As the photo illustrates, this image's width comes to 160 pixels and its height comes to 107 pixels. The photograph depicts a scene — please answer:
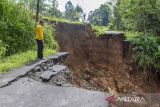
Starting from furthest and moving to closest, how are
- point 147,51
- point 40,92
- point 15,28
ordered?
1. point 147,51
2. point 15,28
3. point 40,92

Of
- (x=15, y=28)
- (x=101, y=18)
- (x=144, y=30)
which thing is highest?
(x=15, y=28)

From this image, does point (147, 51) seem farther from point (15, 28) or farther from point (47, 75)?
point (47, 75)

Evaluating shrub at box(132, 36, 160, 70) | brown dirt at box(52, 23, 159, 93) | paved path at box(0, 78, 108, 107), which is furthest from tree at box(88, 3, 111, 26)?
paved path at box(0, 78, 108, 107)

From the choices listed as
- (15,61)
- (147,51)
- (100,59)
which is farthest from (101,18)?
(15,61)

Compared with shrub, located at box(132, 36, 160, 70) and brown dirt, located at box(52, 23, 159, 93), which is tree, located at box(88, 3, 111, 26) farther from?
shrub, located at box(132, 36, 160, 70)

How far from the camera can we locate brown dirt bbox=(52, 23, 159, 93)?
1853cm

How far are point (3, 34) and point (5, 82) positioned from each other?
6.06 meters

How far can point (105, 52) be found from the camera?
2234cm

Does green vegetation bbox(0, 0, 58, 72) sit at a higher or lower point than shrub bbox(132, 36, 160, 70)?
higher

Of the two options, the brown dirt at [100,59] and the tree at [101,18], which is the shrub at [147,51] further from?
the tree at [101,18]

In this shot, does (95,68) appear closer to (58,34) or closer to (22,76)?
(58,34)

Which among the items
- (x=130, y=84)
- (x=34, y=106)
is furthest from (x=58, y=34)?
(x=34, y=106)

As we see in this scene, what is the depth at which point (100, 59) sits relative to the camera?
21.6m

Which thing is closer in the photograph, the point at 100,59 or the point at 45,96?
the point at 45,96
